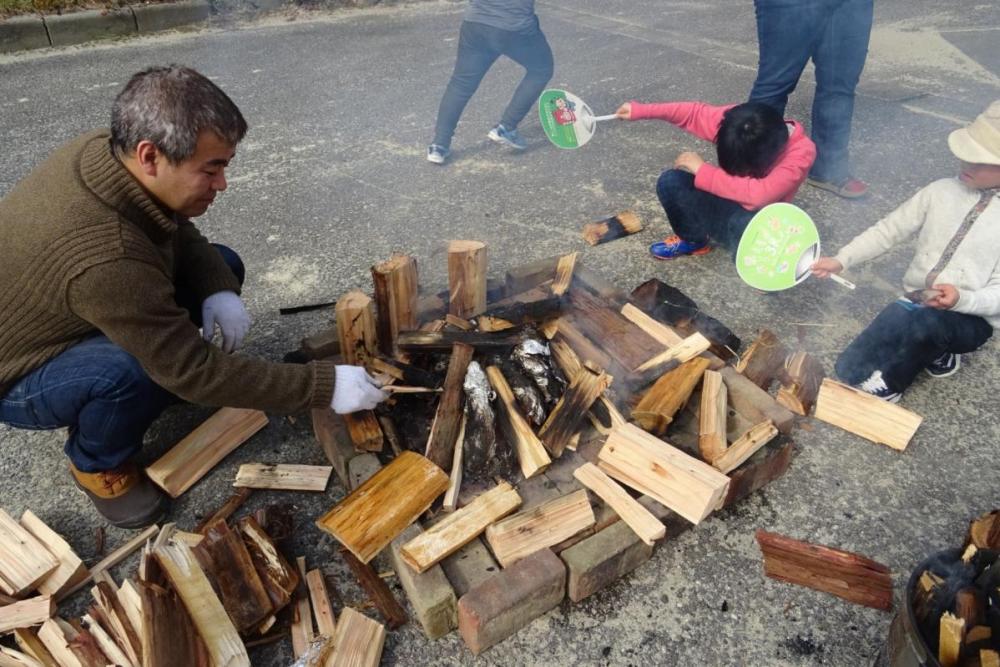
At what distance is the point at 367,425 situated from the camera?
238cm

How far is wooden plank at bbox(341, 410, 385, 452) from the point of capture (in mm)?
2342

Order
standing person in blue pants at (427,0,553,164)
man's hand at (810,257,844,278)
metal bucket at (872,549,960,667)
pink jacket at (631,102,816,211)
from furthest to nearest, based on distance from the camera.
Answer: standing person in blue pants at (427,0,553,164), pink jacket at (631,102,816,211), man's hand at (810,257,844,278), metal bucket at (872,549,960,667)

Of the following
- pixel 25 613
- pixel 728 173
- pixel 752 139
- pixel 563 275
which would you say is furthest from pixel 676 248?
pixel 25 613

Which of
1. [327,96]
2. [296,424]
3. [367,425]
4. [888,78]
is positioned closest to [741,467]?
[367,425]

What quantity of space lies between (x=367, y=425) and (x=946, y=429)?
2492mm

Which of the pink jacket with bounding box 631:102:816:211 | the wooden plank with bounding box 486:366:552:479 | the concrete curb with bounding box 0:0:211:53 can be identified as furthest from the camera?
the concrete curb with bounding box 0:0:211:53

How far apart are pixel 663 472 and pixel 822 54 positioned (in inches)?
144

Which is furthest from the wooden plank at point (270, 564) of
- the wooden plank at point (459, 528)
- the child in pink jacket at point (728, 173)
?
the child in pink jacket at point (728, 173)

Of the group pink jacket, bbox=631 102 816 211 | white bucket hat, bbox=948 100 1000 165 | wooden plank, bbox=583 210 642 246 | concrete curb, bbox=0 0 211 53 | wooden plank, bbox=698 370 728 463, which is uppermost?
white bucket hat, bbox=948 100 1000 165

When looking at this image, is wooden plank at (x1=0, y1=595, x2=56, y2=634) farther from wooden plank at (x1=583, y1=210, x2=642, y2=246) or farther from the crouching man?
wooden plank at (x1=583, y1=210, x2=642, y2=246)

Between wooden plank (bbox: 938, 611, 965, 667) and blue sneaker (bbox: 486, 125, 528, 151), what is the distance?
4606 millimetres

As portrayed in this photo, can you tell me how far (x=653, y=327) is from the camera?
9.61 feet

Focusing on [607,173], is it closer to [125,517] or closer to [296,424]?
[296,424]

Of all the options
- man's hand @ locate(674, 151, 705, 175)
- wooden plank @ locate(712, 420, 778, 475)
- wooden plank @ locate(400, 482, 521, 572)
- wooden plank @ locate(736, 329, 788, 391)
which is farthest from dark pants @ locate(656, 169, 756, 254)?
wooden plank @ locate(400, 482, 521, 572)
